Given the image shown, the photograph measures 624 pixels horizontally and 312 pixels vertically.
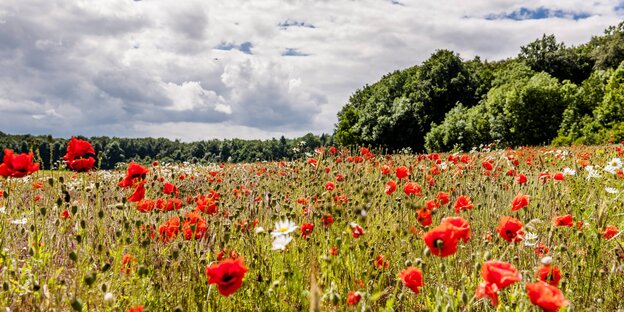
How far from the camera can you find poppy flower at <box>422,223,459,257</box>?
1840 millimetres

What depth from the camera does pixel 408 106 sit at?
119 ft

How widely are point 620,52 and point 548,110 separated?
1273 cm

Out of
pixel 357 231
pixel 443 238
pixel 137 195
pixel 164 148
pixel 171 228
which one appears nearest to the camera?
pixel 443 238

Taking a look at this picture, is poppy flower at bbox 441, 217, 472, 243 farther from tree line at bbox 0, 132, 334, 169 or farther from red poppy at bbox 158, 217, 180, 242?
tree line at bbox 0, 132, 334, 169

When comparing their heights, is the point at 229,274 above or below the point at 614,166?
below

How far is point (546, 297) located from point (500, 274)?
0.17 m

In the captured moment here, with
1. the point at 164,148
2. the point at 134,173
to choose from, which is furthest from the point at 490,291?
the point at 164,148

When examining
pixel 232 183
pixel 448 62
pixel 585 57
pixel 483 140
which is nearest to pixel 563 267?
pixel 232 183

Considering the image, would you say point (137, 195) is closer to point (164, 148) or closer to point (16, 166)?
point (16, 166)

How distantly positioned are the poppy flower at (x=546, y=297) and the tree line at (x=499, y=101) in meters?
26.4

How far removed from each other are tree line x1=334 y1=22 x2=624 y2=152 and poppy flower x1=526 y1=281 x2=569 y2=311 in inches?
1039

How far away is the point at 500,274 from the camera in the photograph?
1633 millimetres

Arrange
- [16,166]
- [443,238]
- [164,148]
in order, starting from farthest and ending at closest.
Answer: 1. [164,148]
2. [16,166]
3. [443,238]

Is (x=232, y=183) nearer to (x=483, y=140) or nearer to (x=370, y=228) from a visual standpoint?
(x=370, y=228)
